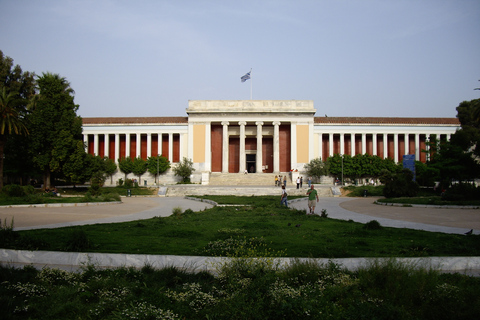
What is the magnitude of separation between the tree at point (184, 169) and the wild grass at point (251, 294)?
144ft

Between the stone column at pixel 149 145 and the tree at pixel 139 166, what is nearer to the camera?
Answer: the tree at pixel 139 166

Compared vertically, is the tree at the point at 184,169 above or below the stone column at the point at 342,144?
below

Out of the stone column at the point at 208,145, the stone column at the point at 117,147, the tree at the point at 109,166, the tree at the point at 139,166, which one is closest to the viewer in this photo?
the tree at the point at 109,166

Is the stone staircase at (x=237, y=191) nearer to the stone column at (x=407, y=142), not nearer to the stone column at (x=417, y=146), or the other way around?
the stone column at (x=407, y=142)

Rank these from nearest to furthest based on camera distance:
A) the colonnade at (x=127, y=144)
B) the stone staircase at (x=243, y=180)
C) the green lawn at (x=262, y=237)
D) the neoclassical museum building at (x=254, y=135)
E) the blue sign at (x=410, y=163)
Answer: the green lawn at (x=262, y=237) → the blue sign at (x=410, y=163) → the stone staircase at (x=243, y=180) → the neoclassical museum building at (x=254, y=135) → the colonnade at (x=127, y=144)

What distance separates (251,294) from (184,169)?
45822 mm

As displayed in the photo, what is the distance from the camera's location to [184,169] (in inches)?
1992

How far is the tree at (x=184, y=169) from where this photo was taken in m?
50.7

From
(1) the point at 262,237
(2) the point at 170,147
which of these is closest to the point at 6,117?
(2) the point at 170,147

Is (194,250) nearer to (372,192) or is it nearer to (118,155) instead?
(372,192)

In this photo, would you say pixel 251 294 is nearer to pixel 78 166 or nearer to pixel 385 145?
pixel 78 166

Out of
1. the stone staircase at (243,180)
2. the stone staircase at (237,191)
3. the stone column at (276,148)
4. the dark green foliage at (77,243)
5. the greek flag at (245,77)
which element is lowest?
the stone staircase at (237,191)

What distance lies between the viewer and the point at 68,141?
35.8m

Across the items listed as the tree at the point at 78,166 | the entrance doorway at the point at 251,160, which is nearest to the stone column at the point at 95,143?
the tree at the point at 78,166
